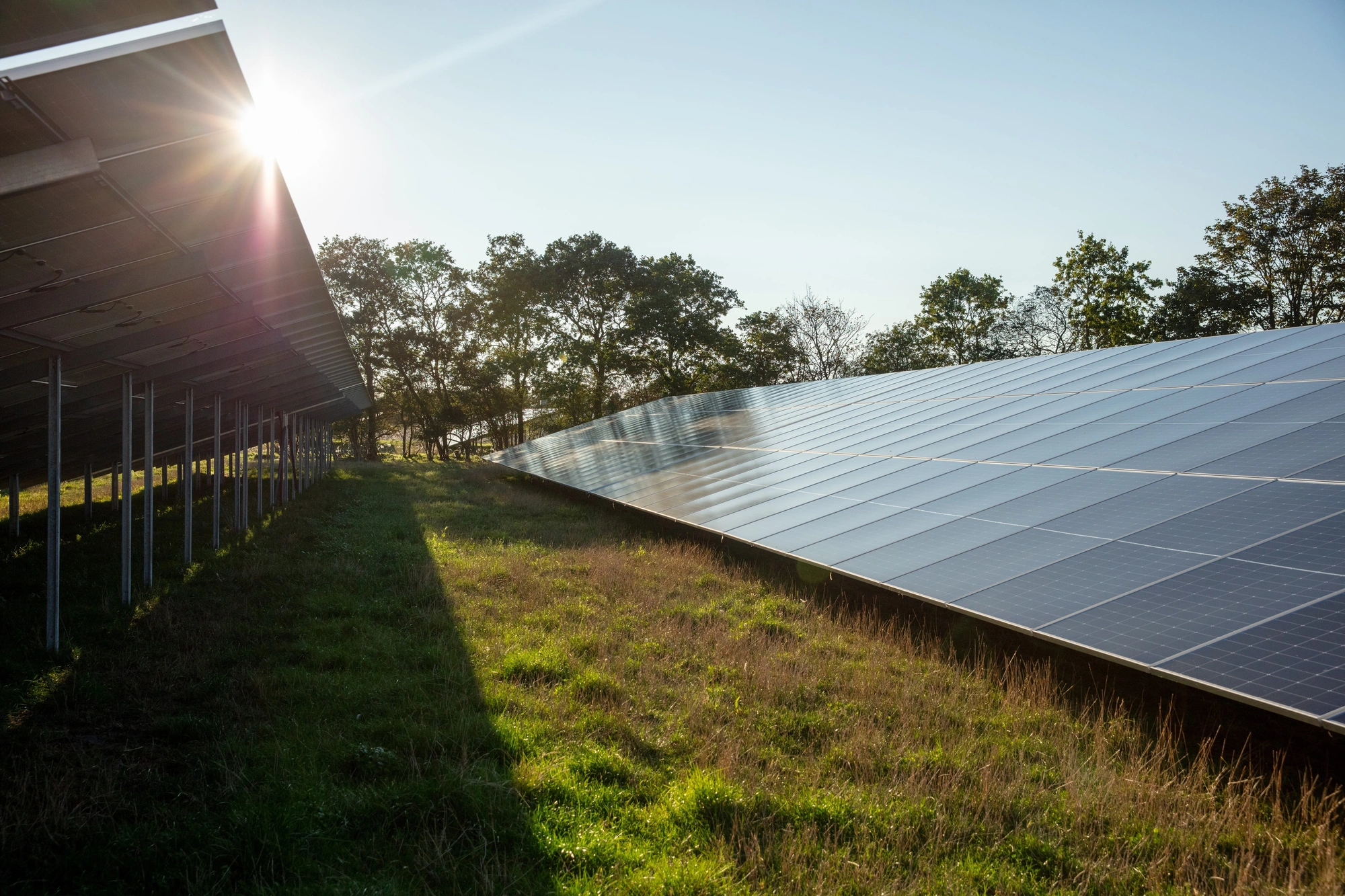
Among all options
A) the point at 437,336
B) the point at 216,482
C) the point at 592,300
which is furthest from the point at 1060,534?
the point at 437,336

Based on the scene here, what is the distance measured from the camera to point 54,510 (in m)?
9.52

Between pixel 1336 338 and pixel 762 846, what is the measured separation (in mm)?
15585

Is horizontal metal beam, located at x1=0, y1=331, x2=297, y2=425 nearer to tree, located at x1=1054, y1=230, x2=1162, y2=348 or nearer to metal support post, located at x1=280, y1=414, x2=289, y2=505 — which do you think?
metal support post, located at x1=280, y1=414, x2=289, y2=505

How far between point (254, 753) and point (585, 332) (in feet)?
193

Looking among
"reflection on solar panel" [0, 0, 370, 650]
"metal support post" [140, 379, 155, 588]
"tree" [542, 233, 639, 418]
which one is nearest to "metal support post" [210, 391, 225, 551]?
"reflection on solar panel" [0, 0, 370, 650]

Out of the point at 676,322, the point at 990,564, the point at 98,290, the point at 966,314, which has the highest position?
the point at 966,314

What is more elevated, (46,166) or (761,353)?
(761,353)

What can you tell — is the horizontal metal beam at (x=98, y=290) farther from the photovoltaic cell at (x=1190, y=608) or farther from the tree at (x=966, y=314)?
the tree at (x=966, y=314)

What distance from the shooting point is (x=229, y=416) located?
968 inches

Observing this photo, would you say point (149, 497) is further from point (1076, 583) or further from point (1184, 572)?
point (1184, 572)

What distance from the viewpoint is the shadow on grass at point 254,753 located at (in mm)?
4758

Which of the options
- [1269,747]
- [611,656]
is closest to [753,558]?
[611,656]

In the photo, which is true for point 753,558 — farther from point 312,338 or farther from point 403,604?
point 312,338

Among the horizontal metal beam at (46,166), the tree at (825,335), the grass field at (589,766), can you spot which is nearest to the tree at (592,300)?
the tree at (825,335)
